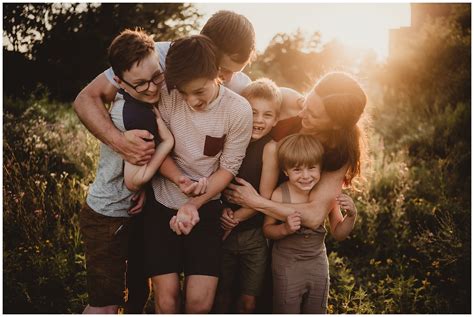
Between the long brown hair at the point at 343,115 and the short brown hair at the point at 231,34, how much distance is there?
605 millimetres

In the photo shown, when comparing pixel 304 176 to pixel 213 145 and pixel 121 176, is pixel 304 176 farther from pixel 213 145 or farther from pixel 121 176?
pixel 121 176

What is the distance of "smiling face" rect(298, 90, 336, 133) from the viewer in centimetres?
288

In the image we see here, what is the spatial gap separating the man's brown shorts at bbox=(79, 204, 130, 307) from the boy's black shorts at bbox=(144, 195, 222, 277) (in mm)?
214

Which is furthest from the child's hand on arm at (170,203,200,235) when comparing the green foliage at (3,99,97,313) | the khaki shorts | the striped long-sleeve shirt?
the green foliage at (3,99,97,313)

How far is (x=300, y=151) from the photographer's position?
9.37ft

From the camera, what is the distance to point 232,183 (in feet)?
9.86

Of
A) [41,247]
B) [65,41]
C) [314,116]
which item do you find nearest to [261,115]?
[314,116]

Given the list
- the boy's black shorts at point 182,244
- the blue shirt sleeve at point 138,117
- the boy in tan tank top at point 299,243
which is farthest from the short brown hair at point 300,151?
the blue shirt sleeve at point 138,117

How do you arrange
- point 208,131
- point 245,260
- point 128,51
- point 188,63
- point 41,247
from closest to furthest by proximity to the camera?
point 188,63
point 128,51
point 208,131
point 245,260
point 41,247

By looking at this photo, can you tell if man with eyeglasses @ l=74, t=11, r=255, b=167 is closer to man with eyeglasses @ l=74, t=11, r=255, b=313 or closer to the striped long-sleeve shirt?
man with eyeglasses @ l=74, t=11, r=255, b=313

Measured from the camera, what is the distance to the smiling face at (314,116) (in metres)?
2.88

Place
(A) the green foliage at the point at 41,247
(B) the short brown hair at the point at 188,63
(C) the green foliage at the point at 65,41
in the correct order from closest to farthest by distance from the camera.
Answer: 1. (B) the short brown hair at the point at 188,63
2. (A) the green foliage at the point at 41,247
3. (C) the green foliage at the point at 65,41

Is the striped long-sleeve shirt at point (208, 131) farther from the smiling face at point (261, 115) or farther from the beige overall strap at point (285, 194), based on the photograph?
the beige overall strap at point (285, 194)

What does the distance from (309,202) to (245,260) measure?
63 cm
